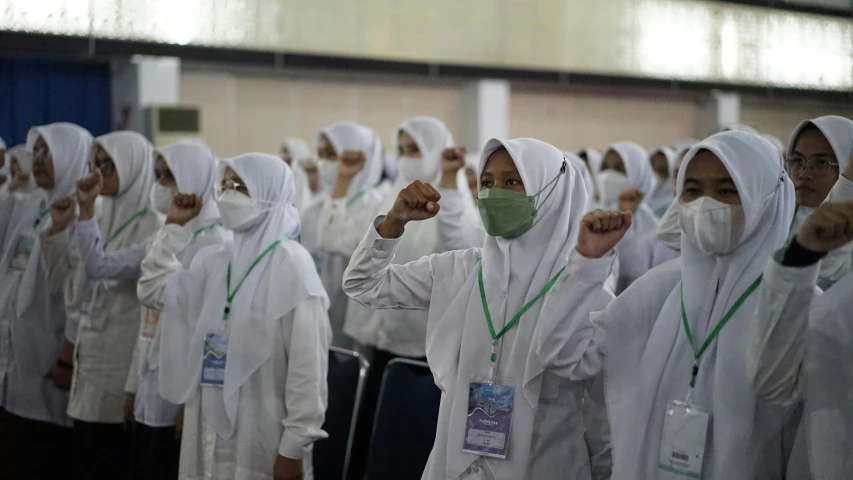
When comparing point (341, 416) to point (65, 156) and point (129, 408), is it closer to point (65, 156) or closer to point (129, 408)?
point (129, 408)

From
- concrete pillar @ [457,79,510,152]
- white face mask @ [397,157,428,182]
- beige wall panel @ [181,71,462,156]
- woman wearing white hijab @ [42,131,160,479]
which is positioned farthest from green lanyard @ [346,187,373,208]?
concrete pillar @ [457,79,510,152]

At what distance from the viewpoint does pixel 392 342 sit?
391 centimetres

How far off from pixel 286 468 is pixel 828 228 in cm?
166

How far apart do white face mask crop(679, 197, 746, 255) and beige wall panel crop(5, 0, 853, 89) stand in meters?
6.07

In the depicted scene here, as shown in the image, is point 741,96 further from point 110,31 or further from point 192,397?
point 192,397

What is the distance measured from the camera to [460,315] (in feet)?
7.05

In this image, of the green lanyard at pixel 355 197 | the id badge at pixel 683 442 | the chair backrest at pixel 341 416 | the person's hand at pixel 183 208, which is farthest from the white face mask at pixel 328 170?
the id badge at pixel 683 442

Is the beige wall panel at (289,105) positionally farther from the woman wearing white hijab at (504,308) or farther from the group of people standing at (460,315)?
the woman wearing white hijab at (504,308)

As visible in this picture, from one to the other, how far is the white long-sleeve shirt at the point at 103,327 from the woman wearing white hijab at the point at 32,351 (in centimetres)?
39

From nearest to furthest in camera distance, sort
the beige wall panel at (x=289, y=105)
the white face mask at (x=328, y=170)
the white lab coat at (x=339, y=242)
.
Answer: the white lab coat at (x=339, y=242)
the white face mask at (x=328, y=170)
the beige wall panel at (x=289, y=105)

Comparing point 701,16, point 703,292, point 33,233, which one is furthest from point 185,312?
point 701,16

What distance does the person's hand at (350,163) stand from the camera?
183 inches

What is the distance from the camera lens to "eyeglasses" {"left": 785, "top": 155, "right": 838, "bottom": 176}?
2.51 meters

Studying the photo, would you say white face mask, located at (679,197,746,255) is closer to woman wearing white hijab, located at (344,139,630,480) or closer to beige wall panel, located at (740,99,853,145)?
woman wearing white hijab, located at (344,139,630,480)
